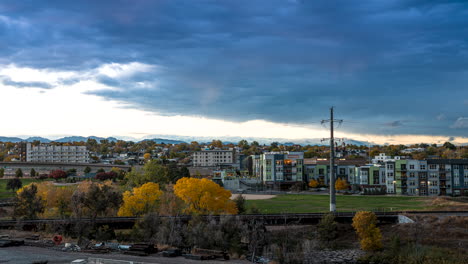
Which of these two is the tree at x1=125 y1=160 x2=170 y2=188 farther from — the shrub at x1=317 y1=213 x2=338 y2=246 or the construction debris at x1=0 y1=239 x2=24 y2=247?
the construction debris at x1=0 y1=239 x2=24 y2=247

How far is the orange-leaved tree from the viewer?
54219mm

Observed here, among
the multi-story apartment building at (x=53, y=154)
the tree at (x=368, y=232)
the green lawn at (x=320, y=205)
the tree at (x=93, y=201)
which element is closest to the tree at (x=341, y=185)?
the green lawn at (x=320, y=205)

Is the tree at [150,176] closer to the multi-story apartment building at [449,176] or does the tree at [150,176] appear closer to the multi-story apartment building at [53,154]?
the multi-story apartment building at [449,176]

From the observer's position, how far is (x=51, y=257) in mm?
31766

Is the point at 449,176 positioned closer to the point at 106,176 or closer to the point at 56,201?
the point at 56,201

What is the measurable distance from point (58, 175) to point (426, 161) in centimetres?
9854

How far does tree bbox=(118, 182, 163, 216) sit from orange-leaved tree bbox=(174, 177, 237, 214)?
412 centimetres

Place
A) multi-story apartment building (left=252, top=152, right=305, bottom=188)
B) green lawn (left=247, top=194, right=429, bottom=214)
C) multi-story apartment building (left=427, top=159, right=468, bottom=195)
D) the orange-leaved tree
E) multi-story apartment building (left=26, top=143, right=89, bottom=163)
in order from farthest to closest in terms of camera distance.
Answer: multi-story apartment building (left=26, top=143, right=89, bottom=163)
multi-story apartment building (left=252, top=152, right=305, bottom=188)
multi-story apartment building (left=427, top=159, right=468, bottom=195)
green lawn (left=247, top=194, right=429, bottom=214)
the orange-leaved tree

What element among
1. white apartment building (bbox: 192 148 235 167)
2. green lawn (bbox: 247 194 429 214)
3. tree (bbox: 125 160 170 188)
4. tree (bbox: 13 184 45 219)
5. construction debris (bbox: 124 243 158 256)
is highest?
white apartment building (bbox: 192 148 235 167)

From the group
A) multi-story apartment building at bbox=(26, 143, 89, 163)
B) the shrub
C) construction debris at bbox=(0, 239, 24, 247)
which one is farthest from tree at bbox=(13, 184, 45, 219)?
multi-story apartment building at bbox=(26, 143, 89, 163)

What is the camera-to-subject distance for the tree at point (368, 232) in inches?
1671

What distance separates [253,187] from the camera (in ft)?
366

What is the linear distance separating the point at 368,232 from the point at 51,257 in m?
30.1

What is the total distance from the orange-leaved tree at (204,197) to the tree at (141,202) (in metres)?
4.12
